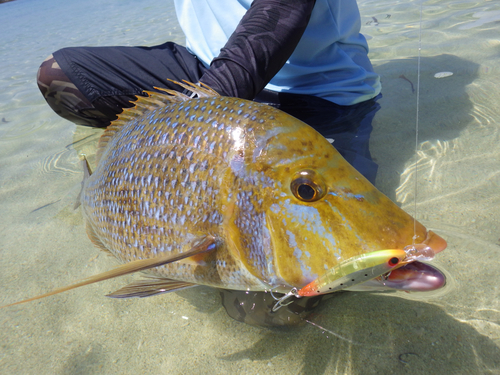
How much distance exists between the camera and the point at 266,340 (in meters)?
1.60

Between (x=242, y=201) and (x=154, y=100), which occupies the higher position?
(x=154, y=100)

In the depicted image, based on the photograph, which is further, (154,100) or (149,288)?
(154,100)

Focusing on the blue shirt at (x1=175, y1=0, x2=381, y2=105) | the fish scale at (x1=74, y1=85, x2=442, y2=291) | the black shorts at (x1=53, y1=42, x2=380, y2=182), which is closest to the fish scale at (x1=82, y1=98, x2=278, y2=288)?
the fish scale at (x1=74, y1=85, x2=442, y2=291)

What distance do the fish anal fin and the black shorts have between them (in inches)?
68.1

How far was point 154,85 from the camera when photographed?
9.62ft

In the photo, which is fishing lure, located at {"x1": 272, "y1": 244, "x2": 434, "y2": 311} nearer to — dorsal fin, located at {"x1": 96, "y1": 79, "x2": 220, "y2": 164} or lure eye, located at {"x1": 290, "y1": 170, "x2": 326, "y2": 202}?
lure eye, located at {"x1": 290, "y1": 170, "x2": 326, "y2": 202}

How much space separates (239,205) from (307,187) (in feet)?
Answer: 0.84

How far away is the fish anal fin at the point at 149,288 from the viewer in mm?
1517

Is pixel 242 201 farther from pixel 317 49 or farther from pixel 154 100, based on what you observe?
pixel 317 49

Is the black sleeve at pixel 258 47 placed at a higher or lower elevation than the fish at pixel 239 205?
higher

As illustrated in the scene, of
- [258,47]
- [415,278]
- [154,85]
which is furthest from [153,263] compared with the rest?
[154,85]

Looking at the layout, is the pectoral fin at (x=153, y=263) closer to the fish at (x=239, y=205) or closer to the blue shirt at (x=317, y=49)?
the fish at (x=239, y=205)

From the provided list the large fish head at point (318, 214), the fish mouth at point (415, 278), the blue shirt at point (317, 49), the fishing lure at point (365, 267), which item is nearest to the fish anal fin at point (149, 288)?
the large fish head at point (318, 214)

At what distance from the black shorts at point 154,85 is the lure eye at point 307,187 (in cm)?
162
